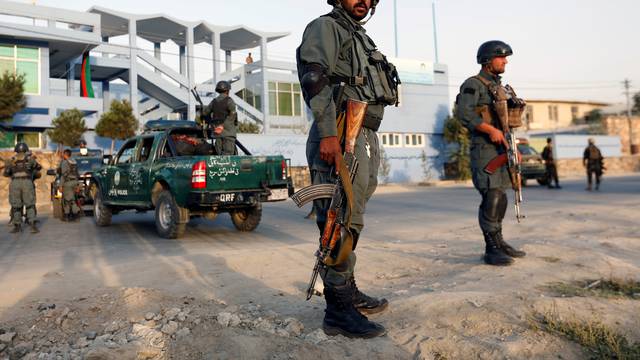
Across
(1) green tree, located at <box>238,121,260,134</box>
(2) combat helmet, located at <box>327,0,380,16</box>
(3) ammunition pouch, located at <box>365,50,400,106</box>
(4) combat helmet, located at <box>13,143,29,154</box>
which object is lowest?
(3) ammunition pouch, located at <box>365,50,400,106</box>

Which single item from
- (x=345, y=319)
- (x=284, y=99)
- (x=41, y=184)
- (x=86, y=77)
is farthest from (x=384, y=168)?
(x=345, y=319)

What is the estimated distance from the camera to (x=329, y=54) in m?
2.81

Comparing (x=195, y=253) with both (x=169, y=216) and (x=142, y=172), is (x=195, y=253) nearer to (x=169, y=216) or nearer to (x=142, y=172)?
(x=169, y=216)

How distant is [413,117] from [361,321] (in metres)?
33.2

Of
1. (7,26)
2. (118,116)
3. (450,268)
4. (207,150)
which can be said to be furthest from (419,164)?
(450,268)

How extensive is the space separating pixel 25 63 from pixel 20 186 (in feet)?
64.0

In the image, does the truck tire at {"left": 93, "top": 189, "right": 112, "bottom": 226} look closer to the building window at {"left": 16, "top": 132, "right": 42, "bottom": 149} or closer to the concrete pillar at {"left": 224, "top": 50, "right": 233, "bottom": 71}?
the building window at {"left": 16, "top": 132, "right": 42, "bottom": 149}

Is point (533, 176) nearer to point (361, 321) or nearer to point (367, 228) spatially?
point (367, 228)

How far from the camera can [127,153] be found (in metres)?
8.87

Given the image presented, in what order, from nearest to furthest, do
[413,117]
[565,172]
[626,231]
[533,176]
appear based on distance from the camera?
[626,231]
[533,176]
[413,117]
[565,172]

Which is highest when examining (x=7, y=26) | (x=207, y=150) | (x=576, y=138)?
(x=7, y=26)

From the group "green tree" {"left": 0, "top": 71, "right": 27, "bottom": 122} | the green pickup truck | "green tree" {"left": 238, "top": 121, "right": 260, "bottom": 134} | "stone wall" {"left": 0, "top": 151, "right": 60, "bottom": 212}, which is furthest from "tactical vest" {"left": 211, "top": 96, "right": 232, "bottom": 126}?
"green tree" {"left": 238, "top": 121, "right": 260, "bottom": 134}

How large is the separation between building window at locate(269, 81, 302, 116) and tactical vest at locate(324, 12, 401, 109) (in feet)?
103

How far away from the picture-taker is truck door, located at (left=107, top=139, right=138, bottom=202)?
Result: 8.55 metres
